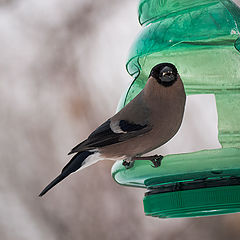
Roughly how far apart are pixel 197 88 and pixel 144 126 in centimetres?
25

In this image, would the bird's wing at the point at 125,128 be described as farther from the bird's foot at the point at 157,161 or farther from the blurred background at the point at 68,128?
the blurred background at the point at 68,128

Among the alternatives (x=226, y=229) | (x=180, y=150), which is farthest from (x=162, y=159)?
(x=226, y=229)

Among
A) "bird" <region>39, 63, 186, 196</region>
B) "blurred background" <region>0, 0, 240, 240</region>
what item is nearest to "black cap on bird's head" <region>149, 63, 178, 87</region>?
"bird" <region>39, 63, 186, 196</region>

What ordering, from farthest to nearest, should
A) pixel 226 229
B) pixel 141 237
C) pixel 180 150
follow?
pixel 141 237, pixel 226 229, pixel 180 150

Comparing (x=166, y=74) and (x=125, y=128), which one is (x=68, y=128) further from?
(x=166, y=74)

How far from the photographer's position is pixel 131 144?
210cm

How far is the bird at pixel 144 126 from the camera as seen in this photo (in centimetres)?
204

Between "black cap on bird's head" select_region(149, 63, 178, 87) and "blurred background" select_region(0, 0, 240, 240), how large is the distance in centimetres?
170

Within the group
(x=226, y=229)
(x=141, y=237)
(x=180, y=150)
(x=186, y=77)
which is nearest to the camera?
(x=180, y=150)

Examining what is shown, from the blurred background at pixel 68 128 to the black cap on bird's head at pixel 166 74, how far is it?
170cm

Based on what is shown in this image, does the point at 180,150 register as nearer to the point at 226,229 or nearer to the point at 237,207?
the point at 237,207

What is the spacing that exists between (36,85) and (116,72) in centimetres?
53

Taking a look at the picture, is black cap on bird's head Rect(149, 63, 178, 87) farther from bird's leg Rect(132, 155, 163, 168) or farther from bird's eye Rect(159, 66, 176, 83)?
bird's leg Rect(132, 155, 163, 168)

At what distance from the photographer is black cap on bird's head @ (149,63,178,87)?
202 centimetres
